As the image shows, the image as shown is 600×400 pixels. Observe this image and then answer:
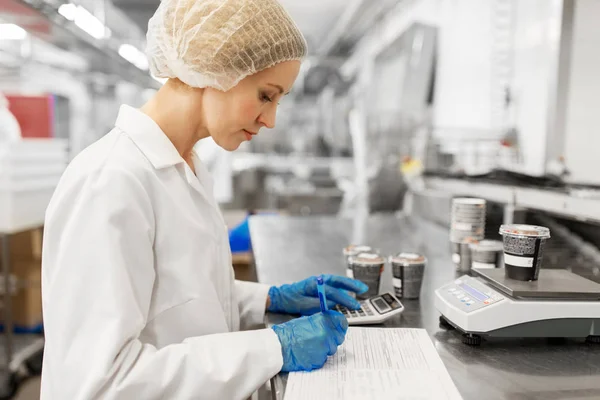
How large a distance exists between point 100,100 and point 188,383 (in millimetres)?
9353

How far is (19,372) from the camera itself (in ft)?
10.5

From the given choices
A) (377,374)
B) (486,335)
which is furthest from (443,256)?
(377,374)

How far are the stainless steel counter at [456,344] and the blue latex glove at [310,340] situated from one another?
0.05 meters

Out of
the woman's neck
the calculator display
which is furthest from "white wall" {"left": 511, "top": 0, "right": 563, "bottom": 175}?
the woman's neck

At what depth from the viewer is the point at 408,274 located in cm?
139

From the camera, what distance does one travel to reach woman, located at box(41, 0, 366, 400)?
2.84 feet

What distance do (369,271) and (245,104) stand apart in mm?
600

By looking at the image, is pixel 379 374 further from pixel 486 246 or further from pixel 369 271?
pixel 486 246

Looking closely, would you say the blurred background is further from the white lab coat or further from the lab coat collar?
the lab coat collar

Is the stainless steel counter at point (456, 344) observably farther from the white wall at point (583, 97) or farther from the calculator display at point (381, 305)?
the white wall at point (583, 97)

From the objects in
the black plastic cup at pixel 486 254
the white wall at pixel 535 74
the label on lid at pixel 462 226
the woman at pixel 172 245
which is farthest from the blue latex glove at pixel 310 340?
the white wall at pixel 535 74

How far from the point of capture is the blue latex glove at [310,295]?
125 cm

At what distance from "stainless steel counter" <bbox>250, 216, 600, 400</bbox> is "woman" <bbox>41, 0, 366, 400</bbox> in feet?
0.40

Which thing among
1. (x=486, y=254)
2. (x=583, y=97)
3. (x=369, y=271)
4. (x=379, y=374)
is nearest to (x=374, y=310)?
(x=369, y=271)
